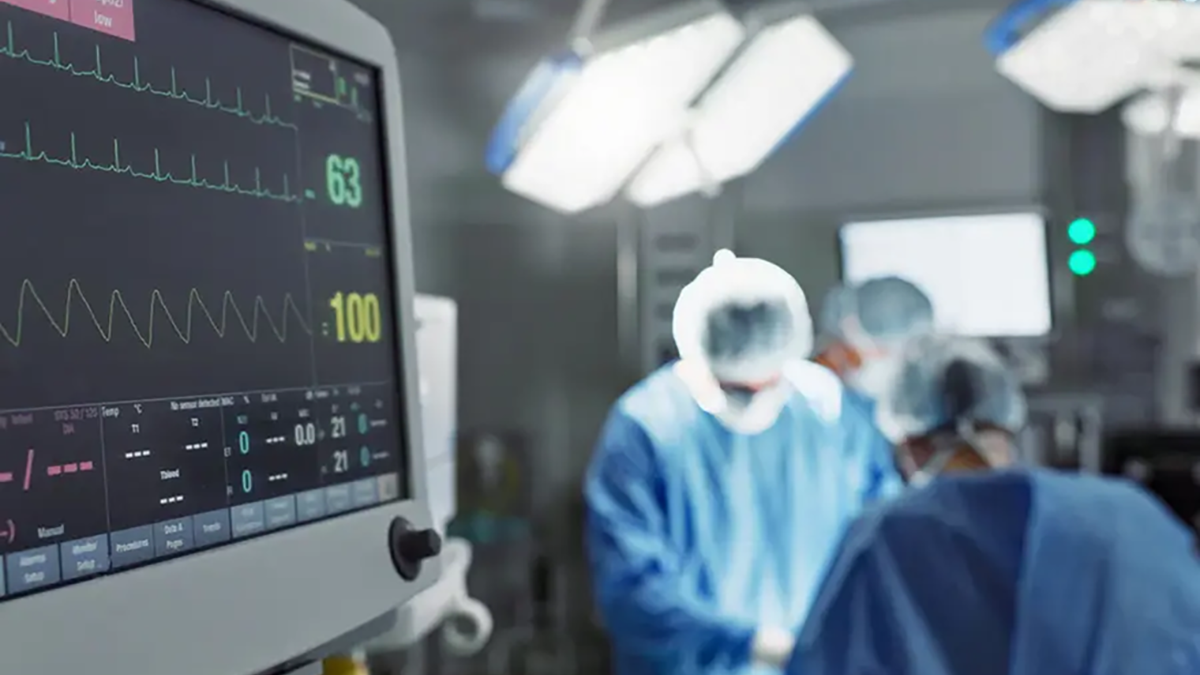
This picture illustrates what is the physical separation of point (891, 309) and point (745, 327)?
775mm

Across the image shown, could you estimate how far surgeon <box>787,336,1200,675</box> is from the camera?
3.43 feet

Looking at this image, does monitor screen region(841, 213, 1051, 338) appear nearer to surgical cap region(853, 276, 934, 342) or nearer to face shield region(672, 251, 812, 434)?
surgical cap region(853, 276, 934, 342)

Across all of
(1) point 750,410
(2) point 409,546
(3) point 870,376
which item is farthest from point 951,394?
(2) point 409,546

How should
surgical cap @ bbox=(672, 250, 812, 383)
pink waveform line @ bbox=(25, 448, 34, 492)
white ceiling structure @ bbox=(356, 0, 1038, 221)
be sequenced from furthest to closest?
white ceiling structure @ bbox=(356, 0, 1038, 221), surgical cap @ bbox=(672, 250, 812, 383), pink waveform line @ bbox=(25, 448, 34, 492)

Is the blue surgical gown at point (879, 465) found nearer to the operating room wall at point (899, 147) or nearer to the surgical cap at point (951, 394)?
the surgical cap at point (951, 394)

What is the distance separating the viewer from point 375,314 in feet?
2.60

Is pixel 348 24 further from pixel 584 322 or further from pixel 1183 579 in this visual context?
pixel 584 322

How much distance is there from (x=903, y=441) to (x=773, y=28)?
28.4 inches

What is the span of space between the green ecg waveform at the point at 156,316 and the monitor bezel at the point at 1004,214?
102 inches

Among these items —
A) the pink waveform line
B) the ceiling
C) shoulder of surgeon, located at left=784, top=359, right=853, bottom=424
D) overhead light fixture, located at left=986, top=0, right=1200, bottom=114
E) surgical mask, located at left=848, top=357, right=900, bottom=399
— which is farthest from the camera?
the ceiling

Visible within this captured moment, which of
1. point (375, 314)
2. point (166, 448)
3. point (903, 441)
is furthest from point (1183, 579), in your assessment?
point (166, 448)

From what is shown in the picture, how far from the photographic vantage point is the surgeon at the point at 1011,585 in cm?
105

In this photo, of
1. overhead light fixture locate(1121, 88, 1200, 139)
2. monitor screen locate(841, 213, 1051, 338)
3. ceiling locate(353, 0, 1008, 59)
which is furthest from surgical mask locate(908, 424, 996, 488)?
ceiling locate(353, 0, 1008, 59)

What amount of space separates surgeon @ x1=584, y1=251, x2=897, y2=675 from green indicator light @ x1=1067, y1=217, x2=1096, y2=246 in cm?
129
